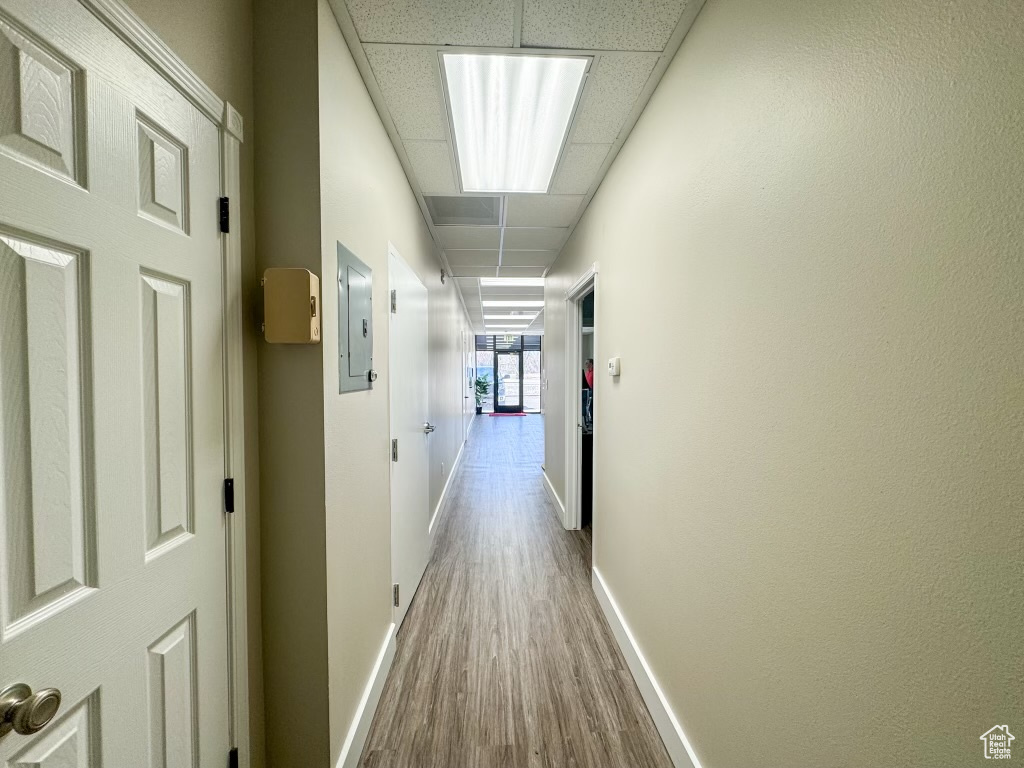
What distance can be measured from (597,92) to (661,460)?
155cm

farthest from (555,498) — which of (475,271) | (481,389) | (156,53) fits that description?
(481,389)

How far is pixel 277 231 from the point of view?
1.19 meters

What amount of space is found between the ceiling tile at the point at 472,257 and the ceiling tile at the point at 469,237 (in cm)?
11

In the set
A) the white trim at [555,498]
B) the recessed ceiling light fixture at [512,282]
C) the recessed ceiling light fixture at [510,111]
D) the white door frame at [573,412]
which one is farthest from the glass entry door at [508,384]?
the recessed ceiling light fixture at [510,111]

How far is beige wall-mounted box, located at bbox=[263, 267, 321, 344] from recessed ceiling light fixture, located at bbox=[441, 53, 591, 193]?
42.1 inches

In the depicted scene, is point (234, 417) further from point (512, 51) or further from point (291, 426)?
point (512, 51)

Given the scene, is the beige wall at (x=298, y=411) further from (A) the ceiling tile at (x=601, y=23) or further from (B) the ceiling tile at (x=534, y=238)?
(B) the ceiling tile at (x=534, y=238)

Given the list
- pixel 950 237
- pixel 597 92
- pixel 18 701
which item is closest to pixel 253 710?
pixel 18 701

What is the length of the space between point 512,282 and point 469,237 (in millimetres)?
2050

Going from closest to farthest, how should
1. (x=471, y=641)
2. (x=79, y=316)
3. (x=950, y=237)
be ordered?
(x=950, y=237) → (x=79, y=316) → (x=471, y=641)

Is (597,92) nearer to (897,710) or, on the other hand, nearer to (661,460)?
(661,460)

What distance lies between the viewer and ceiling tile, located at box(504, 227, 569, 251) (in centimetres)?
334

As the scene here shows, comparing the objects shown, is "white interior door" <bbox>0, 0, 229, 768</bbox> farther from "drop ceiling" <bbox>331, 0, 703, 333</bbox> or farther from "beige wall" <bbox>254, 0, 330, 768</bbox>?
"drop ceiling" <bbox>331, 0, 703, 333</bbox>

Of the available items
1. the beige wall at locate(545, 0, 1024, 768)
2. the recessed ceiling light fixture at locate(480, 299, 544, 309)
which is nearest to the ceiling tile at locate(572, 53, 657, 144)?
the beige wall at locate(545, 0, 1024, 768)
